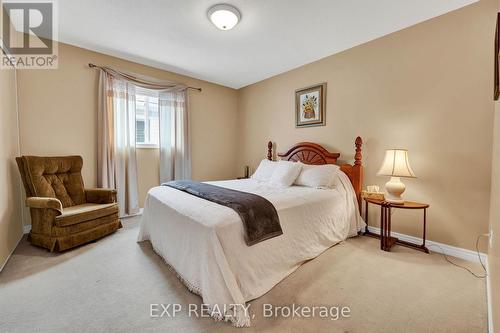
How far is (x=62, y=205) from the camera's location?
281 cm

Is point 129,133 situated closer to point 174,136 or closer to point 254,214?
point 174,136

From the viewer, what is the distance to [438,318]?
148 centimetres

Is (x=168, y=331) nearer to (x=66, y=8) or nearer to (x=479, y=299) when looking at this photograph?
(x=479, y=299)

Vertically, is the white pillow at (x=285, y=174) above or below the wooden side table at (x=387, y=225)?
above

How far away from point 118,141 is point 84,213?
1.43 m

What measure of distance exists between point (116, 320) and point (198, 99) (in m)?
3.98

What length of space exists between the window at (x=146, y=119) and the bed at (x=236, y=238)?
1.73m

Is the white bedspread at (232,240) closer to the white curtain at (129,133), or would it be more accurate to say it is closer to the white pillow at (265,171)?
the white pillow at (265,171)

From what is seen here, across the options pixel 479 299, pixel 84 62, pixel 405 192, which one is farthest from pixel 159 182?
pixel 479 299

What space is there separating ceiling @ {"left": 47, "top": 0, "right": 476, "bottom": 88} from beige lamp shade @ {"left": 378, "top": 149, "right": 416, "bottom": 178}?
5.06 feet

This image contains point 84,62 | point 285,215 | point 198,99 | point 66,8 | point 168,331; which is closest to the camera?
point 168,331

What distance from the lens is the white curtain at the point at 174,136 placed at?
411 cm

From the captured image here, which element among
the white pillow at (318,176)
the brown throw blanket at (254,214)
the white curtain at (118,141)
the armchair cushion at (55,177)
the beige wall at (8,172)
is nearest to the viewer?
the brown throw blanket at (254,214)

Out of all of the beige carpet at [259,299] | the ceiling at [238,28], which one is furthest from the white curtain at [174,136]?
the beige carpet at [259,299]
